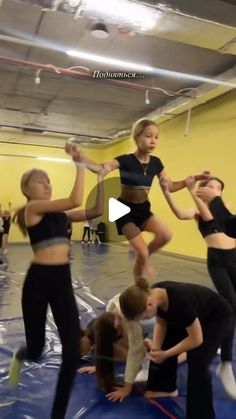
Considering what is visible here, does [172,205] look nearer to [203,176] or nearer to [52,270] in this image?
[203,176]

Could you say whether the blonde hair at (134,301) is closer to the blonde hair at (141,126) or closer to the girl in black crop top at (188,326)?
the girl in black crop top at (188,326)

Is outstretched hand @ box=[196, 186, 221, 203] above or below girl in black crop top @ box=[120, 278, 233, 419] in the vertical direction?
above

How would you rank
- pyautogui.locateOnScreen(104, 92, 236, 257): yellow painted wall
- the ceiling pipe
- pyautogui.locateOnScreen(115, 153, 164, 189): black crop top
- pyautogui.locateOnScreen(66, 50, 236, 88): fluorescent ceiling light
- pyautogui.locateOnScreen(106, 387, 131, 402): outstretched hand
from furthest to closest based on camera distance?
pyautogui.locateOnScreen(104, 92, 236, 257): yellow painted wall → the ceiling pipe → pyautogui.locateOnScreen(66, 50, 236, 88): fluorescent ceiling light → pyautogui.locateOnScreen(115, 153, 164, 189): black crop top → pyautogui.locateOnScreen(106, 387, 131, 402): outstretched hand

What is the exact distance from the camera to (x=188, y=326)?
174 cm

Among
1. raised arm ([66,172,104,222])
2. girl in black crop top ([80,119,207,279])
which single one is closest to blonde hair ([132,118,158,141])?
girl in black crop top ([80,119,207,279])

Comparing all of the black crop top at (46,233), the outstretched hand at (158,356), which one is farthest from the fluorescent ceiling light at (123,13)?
the outstretched hand at (158,356)

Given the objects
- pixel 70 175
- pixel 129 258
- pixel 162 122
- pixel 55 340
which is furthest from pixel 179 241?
pixel 55 340

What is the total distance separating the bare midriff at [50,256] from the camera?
1700 millimetres

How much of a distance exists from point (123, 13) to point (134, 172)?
2257mm

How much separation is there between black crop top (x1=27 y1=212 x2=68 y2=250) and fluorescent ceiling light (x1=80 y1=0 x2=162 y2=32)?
2.58 meters

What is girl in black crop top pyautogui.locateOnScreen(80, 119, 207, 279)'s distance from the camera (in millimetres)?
2096

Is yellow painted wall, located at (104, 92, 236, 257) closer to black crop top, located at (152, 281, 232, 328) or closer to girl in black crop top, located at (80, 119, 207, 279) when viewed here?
girl in black crop top, located at (80, 119, 207, 279)

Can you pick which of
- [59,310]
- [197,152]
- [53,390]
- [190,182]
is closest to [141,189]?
[190,182]

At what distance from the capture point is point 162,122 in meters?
8.62
